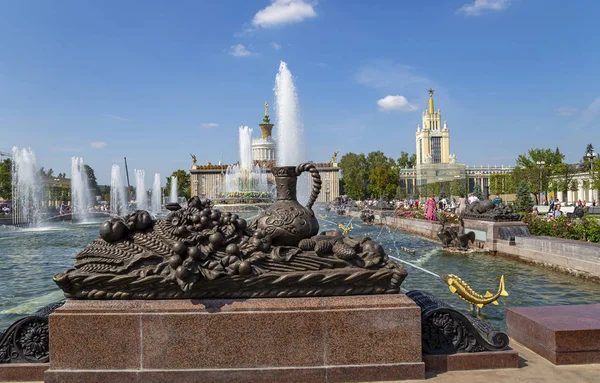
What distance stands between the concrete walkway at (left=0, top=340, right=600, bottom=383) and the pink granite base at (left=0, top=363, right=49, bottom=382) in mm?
2887

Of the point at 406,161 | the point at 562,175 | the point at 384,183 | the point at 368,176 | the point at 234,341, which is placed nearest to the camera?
the point at 234,341

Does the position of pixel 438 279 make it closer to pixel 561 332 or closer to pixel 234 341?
pixel 561 332

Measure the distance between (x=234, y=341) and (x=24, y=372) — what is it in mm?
1604

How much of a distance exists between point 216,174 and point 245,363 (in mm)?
98331

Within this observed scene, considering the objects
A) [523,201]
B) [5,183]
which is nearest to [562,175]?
[523,201]

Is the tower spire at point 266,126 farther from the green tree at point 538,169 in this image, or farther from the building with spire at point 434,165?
the green tree at point 538,169

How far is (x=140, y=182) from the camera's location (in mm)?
46906

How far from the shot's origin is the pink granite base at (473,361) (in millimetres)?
3727

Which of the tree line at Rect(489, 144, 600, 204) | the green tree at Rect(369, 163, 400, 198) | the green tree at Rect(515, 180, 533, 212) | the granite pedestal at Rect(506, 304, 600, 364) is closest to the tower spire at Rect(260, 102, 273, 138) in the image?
the green tree at Rect(369, 163, 400, 198)

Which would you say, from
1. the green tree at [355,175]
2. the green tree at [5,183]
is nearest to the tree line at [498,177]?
the green tree at [355,175]

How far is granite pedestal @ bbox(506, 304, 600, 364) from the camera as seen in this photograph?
3797 millimetres

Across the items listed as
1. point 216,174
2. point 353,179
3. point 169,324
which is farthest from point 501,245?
point 216,174

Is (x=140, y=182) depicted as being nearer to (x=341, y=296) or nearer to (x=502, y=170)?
(x=341, y=296)

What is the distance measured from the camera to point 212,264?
361 centimetres
